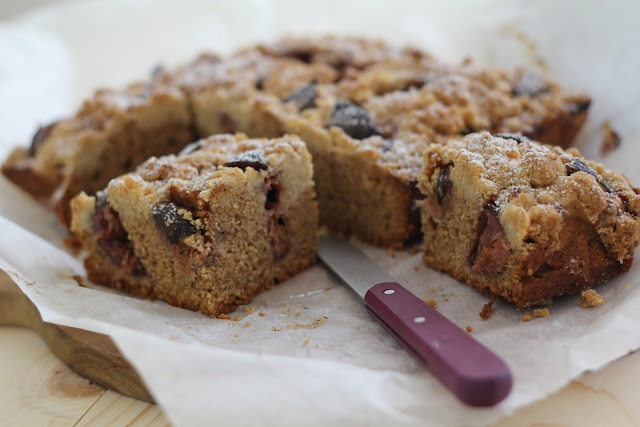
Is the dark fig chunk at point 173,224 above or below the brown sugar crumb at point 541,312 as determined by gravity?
above

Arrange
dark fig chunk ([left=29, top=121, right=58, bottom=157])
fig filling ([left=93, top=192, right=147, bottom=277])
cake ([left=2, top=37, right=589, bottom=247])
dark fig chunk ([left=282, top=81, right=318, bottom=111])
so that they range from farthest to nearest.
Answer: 1. dark fig chunk ([left=29, top=121, right=58, bottom=157])
2. dark fig chunk ([left=282, top=81, right=318, bottom=111])
3. cake ([left=2, top=37, right=589, bottom=247])
4. fig filling ([left=93, top=192, right=147, bottom=277])

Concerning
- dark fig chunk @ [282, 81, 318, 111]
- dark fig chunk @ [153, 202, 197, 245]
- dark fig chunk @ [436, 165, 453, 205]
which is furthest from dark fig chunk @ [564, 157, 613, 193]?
dark fig chunk @ [153, 202, 197, 245]

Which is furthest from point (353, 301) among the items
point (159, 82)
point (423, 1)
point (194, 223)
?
Result: point (423, 1)

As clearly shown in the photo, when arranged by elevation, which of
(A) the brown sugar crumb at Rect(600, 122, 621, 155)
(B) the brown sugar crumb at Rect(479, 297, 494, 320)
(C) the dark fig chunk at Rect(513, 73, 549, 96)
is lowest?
(B) the brown sugar crumb at Rect(479, 297, 494, 320)

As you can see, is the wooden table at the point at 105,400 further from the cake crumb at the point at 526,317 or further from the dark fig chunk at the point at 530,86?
the dark fig chunk at the point at 530,86

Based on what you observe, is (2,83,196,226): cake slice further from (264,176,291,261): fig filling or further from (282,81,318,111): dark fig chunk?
(264,176,291,261): fig filling

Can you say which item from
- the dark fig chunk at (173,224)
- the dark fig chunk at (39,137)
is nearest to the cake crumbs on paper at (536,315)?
the dark fig chunk at (173,224)

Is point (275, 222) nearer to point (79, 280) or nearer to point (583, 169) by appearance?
point (79, 280)

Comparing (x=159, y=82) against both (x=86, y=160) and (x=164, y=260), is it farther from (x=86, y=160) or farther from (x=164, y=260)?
(x=164, y=260)
